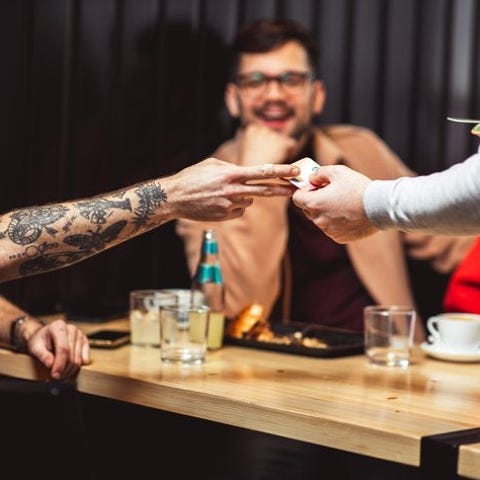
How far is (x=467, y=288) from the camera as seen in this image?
A: 7.80 ft

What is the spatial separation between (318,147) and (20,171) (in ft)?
3.15

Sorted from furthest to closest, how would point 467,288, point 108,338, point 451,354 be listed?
1. point 467,288
2. point 108,338
3. point 451,354

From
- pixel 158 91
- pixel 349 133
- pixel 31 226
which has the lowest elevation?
pixel 31 226

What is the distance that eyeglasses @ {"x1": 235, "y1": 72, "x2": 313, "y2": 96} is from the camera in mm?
3154

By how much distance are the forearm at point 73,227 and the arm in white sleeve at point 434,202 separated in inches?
16.1

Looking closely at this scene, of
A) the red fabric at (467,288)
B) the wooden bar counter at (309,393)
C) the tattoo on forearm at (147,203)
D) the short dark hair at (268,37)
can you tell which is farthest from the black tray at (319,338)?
the short dark hair at (268,37)

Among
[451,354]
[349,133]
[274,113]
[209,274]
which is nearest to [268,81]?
[274,113]

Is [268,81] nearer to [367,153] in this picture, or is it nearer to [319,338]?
[367,153]

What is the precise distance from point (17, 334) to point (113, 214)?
1.19ft

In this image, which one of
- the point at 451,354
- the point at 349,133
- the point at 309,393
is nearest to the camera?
the point at 309,393

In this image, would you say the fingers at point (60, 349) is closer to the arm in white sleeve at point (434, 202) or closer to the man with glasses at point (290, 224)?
the arm in white sleeve at point (434, 202)

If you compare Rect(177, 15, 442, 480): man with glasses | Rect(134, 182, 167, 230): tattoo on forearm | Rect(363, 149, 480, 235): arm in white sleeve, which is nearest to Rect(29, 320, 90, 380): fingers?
Rect(134, 182, 167, 230): tattoo on forearm

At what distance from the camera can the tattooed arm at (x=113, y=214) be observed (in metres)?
1.79

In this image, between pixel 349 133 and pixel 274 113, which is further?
pixel 349 133
